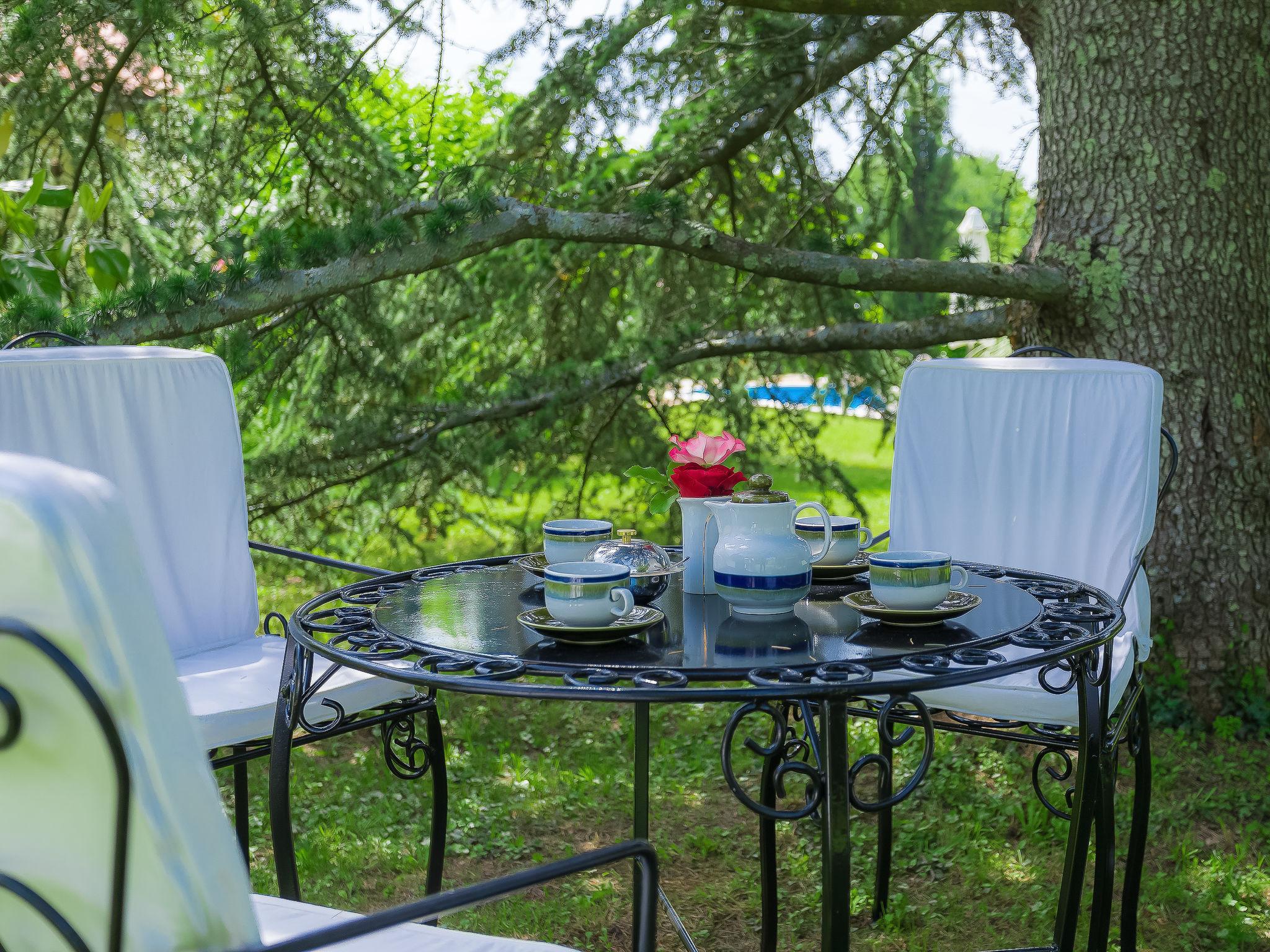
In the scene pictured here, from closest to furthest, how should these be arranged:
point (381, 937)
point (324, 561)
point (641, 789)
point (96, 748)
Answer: point (96, 748) → point (381, 937) → point (641, 789) → point (324, 561)

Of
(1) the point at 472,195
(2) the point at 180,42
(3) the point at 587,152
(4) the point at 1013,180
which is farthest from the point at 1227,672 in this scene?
(2) the point at 180,42

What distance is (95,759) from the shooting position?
0.78 metres

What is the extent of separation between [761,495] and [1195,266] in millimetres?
2222

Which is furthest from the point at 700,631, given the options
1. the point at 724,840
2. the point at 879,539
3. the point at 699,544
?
the point at 724,840

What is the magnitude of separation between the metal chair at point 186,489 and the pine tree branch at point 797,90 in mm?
2266

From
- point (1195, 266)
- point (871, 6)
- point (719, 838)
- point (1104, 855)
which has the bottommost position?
point (719, 838)

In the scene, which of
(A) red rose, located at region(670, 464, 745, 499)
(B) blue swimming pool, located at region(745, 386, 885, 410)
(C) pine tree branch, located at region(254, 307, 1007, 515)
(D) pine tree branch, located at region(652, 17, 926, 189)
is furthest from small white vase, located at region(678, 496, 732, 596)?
(B) blue swimming pool, located at region(745, 386, 885, 410)

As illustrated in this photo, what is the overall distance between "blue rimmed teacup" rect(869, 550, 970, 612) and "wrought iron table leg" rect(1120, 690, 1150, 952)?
736mm

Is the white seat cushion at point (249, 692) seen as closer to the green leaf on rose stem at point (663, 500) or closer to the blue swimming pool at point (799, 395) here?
the green leaf on rose stem at point (663, 500)

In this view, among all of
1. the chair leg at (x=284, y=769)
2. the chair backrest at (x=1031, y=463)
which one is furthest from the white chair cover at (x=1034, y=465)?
the chair leg at (x=284, y=769)

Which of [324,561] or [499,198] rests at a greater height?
[499,198]

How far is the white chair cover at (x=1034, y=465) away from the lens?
235 cm

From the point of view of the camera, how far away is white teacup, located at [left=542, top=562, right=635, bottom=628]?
57.0 inches

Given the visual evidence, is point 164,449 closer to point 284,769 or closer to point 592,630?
point 284,769
